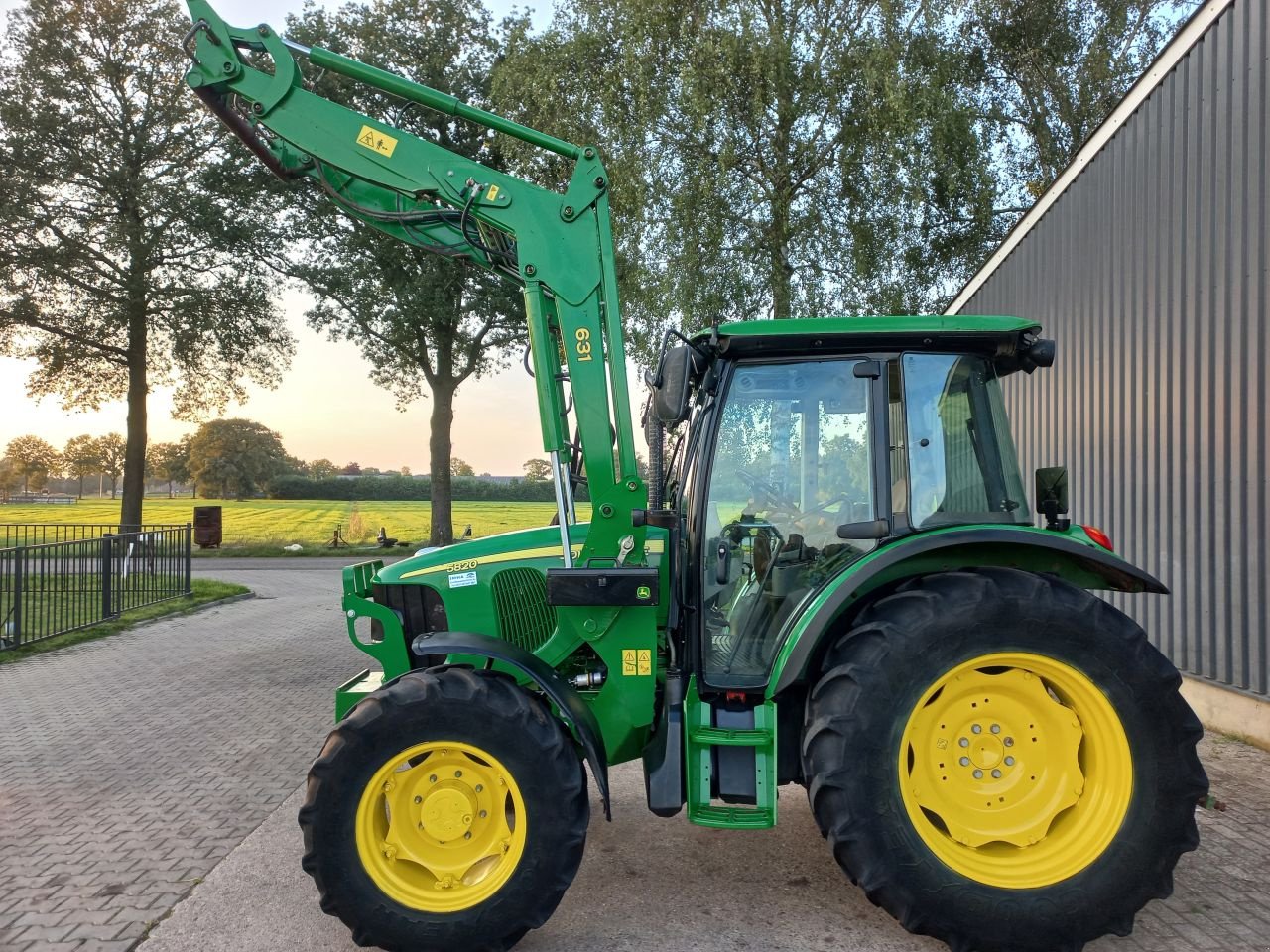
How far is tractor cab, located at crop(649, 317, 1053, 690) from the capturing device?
3.19 m

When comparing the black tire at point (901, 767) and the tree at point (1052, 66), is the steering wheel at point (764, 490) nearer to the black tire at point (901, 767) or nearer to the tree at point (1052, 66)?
the black tire at point (901, 767)

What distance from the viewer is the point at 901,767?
2.82 meters

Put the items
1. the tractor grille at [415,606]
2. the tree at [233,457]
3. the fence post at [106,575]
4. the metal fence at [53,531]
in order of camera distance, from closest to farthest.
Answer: the tractor grille at [415,606]
the fence post at [106,575]
the metal fence at [53,531]
the tree at [233,457]

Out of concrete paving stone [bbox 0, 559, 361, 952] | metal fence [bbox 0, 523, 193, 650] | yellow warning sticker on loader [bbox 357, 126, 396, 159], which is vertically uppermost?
yellow warning sticker on loader [bbox 357, 126, 396, 159]

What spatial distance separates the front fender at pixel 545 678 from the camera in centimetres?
295

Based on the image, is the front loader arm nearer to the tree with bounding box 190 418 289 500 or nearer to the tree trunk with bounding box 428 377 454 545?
the tree trunk with bounding box 428 377 454 545

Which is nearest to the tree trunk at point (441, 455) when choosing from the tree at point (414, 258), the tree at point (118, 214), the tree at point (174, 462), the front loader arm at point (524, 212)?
the tree at point (414, 258)

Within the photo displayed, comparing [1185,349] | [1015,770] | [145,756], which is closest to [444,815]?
[1015,770]

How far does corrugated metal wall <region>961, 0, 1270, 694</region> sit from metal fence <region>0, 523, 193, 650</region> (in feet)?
36.7

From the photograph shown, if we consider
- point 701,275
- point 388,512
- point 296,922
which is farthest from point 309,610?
point 388,512

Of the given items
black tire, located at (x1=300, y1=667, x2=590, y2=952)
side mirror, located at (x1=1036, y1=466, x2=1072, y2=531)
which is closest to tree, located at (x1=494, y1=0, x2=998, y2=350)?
side mirror, located at (x1=1036, y1=466, x2=1072, y2=531)

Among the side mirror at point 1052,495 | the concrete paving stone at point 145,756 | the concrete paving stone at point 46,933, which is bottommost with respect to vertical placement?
the concrete paving stone at point 145,756

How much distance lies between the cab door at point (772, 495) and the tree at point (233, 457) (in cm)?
4129

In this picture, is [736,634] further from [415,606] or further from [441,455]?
[441,455]
